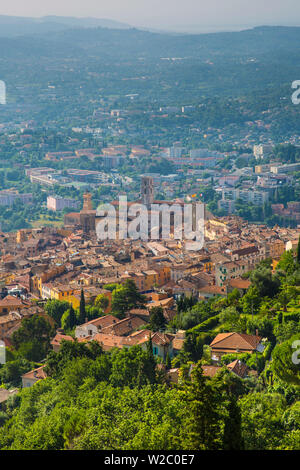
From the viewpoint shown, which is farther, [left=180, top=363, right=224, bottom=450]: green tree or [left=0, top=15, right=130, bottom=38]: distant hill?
[left=0, top=15, right=130, bottom=38]: distant hill

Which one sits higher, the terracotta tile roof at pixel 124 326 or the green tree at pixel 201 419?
the green tree at pixel 201 419

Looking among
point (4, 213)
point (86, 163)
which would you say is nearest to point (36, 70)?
point (86, 163)

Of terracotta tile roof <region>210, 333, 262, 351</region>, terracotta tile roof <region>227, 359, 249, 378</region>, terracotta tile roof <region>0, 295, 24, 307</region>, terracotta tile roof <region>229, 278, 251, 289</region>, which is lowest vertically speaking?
terracotta tile roof <region>0, 295, 24, 307</region>

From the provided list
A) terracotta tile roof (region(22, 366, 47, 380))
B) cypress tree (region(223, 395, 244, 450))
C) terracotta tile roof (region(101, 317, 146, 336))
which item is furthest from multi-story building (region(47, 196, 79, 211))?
cypress tree (region(223, 395, 244, 450))

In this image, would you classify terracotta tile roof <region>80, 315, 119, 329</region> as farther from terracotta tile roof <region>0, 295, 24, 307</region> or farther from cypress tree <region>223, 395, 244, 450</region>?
cypress tree <region>223, 395, 244, 450</region>

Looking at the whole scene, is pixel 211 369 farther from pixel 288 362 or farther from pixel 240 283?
pixel 240 283

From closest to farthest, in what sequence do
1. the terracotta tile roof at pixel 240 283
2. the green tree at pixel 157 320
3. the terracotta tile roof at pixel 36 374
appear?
the terracotta tile roof at pixel 36 374 < the green tree at pixel 157 320 < the terracotta tile roof at pixel 240 283

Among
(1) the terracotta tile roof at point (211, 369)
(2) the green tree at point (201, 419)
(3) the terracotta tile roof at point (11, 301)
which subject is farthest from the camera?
(3) the terracotta tile roof at point (11, 301)

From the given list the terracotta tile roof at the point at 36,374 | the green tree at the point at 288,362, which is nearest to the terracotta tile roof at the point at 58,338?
the terracotta tile roof at the point at 36,374

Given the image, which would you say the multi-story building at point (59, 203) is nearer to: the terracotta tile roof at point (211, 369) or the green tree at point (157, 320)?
the green tree at point (157, 320)

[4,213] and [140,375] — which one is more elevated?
[140,375]

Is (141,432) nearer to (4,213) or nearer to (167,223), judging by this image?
(167,223)
